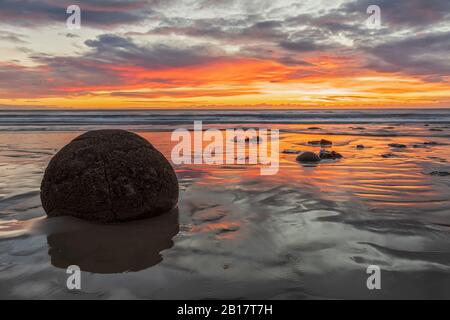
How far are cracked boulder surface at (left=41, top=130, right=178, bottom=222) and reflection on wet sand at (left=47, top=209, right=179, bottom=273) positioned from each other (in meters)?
0.14

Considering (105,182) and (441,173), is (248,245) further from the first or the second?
(441,173)

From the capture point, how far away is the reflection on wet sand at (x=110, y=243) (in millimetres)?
3312

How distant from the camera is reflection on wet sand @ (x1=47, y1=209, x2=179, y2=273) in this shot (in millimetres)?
3312

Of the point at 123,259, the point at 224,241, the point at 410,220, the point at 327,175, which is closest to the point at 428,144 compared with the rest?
the point at 327,175

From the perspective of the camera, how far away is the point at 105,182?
4.23m

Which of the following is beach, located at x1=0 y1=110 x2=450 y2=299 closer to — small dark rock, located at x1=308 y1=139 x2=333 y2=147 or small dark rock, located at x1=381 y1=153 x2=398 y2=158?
small dark rock, located at x1=381 y1=153 x2=398 y2=158

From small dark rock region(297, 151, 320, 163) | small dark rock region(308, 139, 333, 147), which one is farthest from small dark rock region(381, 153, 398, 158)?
small dark rock region(308, 139, 333, 147)

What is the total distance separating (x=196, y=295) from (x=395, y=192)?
4264 mm

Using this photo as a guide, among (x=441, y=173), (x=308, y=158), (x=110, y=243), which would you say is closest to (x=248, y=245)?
(x=110, y=243)

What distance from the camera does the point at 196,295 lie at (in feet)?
9.07

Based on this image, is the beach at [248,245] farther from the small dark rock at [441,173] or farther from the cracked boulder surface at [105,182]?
the small dark rock at [441,173]

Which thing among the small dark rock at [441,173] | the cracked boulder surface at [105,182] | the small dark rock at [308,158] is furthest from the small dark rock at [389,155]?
the cracked boulder surface at [105,182]

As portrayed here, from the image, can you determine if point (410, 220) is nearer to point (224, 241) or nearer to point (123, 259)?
point (224, 241)

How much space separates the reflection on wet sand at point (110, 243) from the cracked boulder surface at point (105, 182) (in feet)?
0.46
